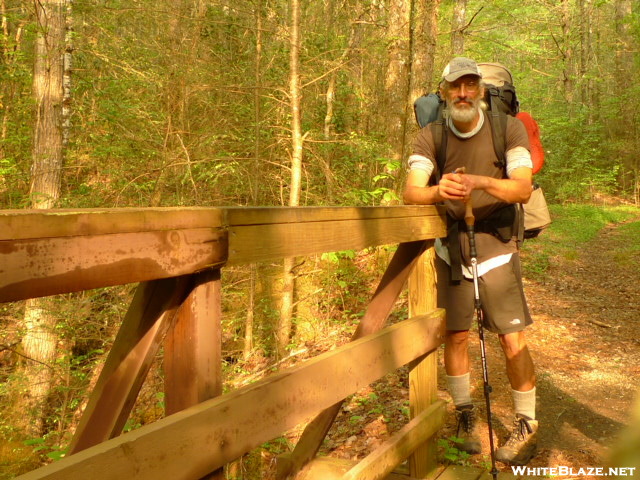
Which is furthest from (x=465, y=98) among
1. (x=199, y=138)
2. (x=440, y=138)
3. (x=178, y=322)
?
(x=199, y=138)

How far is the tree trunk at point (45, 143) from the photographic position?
26.0ft

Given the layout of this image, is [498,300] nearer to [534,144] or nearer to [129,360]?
[534,144]

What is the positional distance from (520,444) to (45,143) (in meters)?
8.08

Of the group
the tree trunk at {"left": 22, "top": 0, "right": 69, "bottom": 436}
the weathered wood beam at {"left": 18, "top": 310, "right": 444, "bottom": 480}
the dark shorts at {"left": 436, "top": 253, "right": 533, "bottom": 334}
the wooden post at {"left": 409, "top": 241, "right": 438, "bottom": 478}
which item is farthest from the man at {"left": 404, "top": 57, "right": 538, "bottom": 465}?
the tree trunk at {"left": 22, "top": 0, "right": 69, "bottom": 436}

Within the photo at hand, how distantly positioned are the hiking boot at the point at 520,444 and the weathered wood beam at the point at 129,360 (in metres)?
2.91

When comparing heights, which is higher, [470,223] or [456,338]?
[470,223]

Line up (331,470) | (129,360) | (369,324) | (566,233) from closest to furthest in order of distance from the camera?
(129,360), (369,324), (331,470), (566,233)

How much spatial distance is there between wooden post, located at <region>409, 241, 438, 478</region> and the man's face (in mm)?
884

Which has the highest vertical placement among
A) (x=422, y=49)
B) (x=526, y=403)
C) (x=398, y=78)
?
(x=422, y=49)

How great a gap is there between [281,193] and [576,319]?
467 centimetres

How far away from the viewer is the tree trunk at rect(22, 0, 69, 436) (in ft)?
26.0

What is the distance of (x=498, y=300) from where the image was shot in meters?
3.92

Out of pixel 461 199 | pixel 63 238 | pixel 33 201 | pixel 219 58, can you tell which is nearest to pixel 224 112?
pixel 219 58

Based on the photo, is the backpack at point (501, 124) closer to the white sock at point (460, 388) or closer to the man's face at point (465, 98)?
the man's face at point (465, 98)
